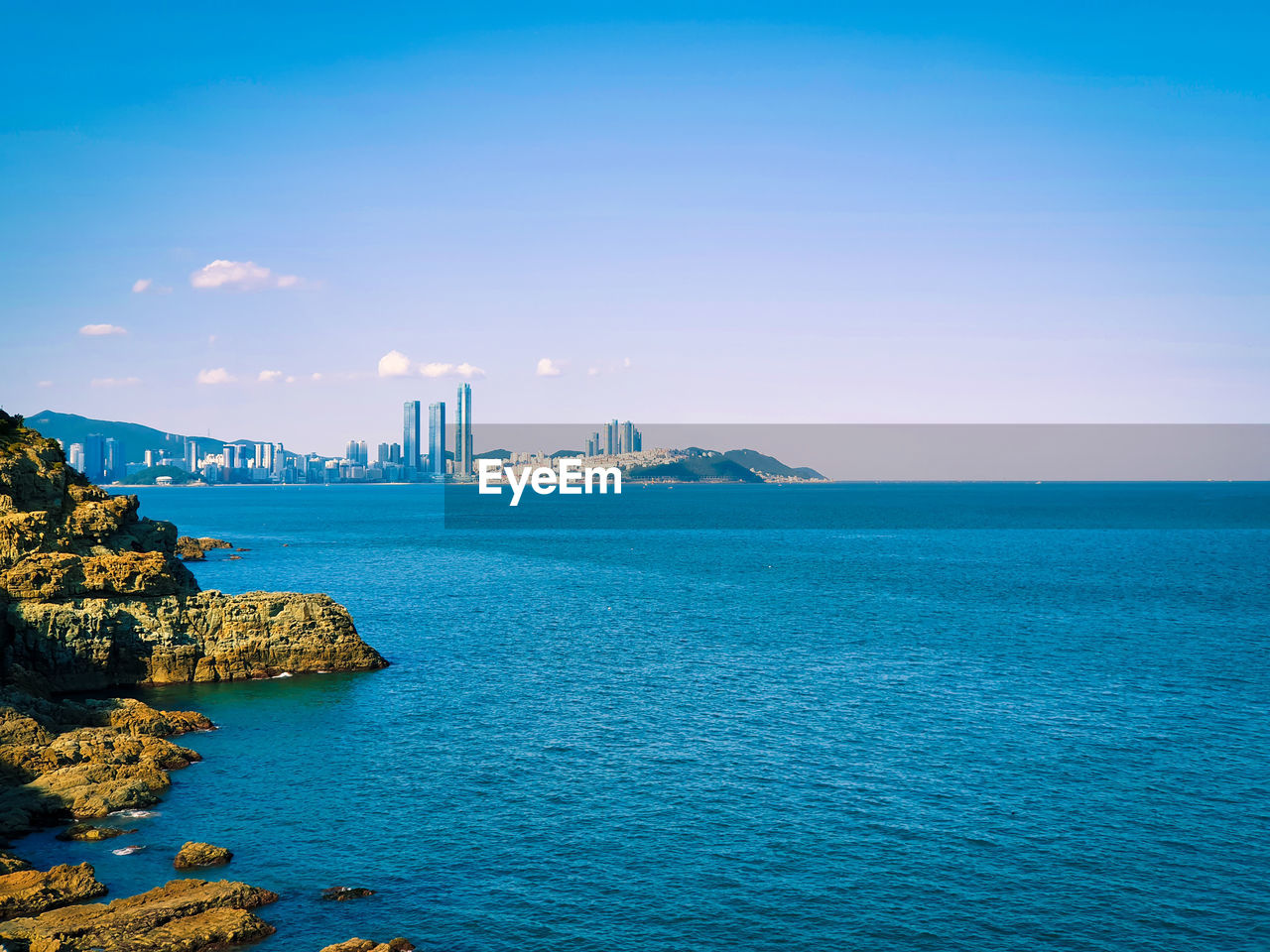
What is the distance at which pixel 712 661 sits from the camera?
76.2m

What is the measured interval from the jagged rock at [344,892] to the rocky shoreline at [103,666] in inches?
83.1

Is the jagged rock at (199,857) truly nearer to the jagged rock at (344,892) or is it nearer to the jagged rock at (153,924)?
the jagged rock at (153,924)

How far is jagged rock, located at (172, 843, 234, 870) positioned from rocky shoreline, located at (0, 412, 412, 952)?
0.24ft

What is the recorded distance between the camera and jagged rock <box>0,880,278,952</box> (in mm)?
30000

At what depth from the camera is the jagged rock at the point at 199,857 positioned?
3684cm

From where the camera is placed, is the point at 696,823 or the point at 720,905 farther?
the point at 696,823

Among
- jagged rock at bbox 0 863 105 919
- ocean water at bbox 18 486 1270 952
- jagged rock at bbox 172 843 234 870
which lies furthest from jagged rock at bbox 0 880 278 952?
jagged rock at bbox 172 843 234 870

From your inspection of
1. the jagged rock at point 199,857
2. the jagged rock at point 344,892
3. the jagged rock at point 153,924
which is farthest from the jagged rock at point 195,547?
the jagged rock at point 344,892

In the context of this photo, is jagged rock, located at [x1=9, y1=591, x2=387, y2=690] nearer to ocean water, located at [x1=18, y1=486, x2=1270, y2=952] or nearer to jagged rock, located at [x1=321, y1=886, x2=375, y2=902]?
ocean water, located at [x1=18, y1=486, x2=1270, y2=952]

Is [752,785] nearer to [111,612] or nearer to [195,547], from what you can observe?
[111,612]

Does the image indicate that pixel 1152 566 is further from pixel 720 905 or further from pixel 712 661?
pixel 720 905

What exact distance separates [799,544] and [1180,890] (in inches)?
5874

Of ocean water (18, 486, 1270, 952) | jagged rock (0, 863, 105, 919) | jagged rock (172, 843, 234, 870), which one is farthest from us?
jagged rock (172, 843, 234, 870)

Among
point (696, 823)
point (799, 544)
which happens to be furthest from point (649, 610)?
point (799, 544)
